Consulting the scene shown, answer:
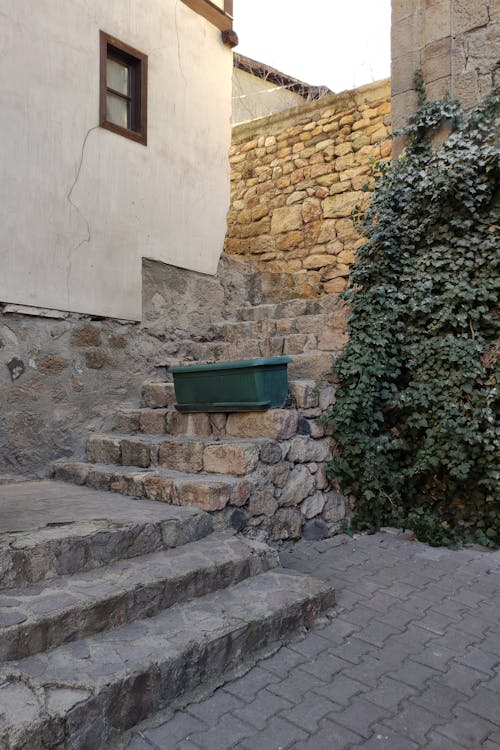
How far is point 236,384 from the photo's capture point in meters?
3.79

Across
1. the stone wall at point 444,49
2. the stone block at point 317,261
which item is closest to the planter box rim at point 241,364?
the stone wall at point 444,49

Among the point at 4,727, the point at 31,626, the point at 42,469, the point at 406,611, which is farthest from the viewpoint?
the point at 42,469

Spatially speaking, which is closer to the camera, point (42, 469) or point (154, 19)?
point (42, 469)

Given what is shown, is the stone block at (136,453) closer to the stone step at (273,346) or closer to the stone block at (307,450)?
the stone block at (307,450)

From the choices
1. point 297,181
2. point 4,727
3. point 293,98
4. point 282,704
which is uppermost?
point 293,98

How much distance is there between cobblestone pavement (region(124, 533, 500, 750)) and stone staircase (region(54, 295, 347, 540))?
0.55 meters

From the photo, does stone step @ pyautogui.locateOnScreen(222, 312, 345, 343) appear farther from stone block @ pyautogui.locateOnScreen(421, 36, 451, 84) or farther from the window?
stone block @ pyautogui.locateOnScreen(421, 36, 451, 84)

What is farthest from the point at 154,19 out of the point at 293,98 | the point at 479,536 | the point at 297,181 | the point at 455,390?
the point at 293,98

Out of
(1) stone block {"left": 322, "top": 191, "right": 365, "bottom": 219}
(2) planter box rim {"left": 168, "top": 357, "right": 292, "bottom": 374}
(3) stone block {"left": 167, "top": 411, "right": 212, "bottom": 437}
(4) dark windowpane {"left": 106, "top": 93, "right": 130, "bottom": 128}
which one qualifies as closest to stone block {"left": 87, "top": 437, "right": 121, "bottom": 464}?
(3) stone block {"left": 167, "top": 411, "right": 212, "bottom": 437}

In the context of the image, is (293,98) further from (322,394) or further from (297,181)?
(322,394)

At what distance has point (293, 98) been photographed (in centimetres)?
1040

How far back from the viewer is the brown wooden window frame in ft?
17.8

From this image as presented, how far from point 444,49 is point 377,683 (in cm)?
452

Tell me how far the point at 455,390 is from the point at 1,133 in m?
3.41
